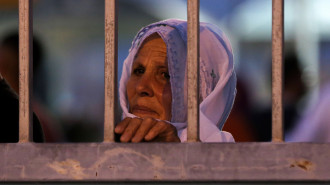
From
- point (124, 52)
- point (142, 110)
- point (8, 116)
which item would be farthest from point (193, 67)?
point (124, 52)

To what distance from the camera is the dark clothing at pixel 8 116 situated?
1.75 metres

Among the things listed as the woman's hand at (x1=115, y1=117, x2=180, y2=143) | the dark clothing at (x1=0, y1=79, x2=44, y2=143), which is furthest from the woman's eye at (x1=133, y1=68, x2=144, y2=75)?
the woman's hand at (x1=115, y1=117, x2=180, y2=143)

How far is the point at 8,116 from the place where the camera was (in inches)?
69.4

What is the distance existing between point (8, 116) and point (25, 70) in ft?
1.70

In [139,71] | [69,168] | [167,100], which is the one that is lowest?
[69,168]

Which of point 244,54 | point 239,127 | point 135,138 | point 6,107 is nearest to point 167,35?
point 6,107

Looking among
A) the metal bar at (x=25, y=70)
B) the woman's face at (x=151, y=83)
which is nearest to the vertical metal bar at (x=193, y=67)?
the metal bar at (x=25, y=70)

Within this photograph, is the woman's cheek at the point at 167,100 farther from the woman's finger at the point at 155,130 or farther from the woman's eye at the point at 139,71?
the woman's finger at the point at 155,130

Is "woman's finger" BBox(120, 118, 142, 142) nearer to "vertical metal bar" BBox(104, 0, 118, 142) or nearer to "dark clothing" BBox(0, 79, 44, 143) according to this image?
"vertical metal bar" BBox(104, 0, 118, 142)

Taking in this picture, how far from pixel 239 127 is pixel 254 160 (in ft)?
10.0

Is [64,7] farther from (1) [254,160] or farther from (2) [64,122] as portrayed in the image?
(1) [254,160]

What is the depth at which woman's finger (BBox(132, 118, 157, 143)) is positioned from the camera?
1.38 meters

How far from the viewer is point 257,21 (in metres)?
4.77

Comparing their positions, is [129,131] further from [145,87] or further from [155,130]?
[145,87]
